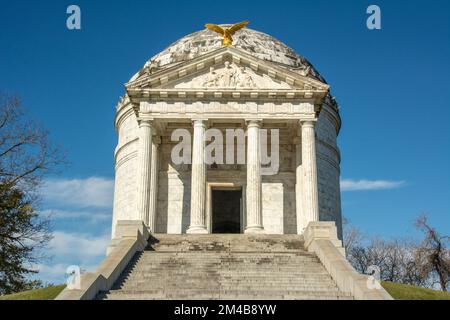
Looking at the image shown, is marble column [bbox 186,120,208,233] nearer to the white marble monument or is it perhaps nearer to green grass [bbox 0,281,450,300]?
the white marble monument

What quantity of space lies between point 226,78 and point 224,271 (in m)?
14.2

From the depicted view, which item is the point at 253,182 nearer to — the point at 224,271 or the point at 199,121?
the point at 199,121

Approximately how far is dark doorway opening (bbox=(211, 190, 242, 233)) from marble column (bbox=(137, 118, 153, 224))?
30.2 feet

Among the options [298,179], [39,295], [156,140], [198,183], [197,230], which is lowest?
[39,295]

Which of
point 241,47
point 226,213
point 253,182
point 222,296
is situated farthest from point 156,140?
point 222,296

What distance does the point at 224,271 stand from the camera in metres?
24.8

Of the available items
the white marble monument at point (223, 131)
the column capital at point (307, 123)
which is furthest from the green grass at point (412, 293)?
the column capital at point (307, 123)

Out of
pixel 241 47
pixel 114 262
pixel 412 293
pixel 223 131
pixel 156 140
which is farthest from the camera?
pixel 241 47

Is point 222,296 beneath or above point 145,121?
beneath

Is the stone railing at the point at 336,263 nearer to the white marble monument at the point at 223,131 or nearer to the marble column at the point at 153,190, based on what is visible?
the white marble monument at the point at 223,131

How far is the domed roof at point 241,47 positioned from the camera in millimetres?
46844

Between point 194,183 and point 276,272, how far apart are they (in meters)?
10.3
